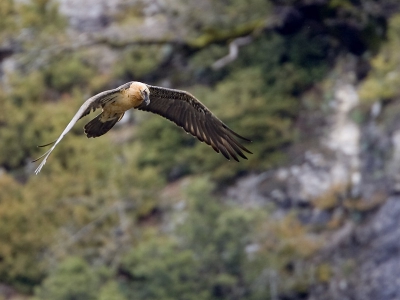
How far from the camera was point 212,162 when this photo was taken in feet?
82.8

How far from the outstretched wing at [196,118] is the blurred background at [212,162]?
9.04 m

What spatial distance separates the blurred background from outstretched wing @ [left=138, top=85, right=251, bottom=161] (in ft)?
29.7

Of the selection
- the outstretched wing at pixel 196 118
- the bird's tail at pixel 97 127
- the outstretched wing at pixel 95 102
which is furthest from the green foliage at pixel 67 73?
the outstretched wing at pixel 95 102

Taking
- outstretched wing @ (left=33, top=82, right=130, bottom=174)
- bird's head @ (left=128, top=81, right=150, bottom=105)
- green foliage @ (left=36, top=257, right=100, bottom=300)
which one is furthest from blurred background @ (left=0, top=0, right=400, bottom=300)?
outstretched wing @ (left=33, top=82, right=130, bottom=174)

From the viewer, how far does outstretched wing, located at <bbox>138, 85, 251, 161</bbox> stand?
1195 cm

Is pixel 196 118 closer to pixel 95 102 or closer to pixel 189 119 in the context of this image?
pixel 189 119

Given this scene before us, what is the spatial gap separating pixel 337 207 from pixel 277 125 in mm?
3589

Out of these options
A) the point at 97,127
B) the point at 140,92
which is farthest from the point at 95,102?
the point at 97,127

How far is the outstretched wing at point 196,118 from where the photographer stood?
39.2 ft

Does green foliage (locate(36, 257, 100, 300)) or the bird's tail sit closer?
the bird's tail

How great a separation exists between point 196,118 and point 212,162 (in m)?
13.0

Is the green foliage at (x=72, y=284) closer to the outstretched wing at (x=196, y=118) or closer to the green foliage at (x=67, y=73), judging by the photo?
the green foliage at (x=67, y=73)

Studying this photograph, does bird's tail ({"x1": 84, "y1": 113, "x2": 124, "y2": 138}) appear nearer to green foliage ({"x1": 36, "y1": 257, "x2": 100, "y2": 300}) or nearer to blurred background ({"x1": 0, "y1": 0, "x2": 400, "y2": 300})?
blurred background ({"x1": 0, "y1": 0, "x2": 400, "y2": 300})

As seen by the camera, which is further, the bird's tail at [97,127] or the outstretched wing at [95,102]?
the bird's tail at [97,127]
